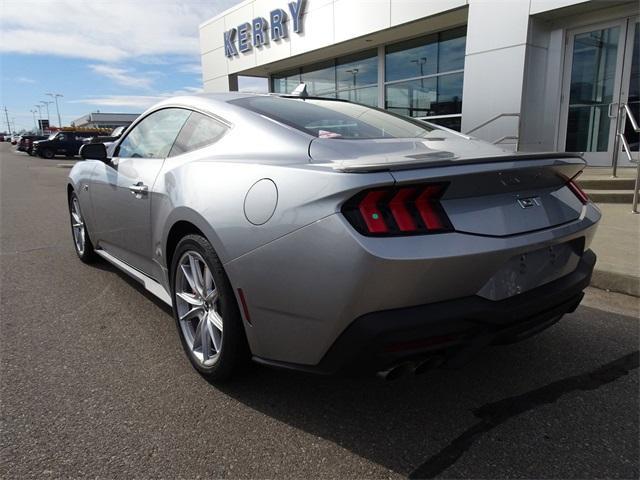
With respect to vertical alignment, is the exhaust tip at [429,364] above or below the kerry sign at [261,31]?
below

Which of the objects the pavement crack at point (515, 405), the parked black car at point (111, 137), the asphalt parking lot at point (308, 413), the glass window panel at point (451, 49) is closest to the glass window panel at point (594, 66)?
the glass window panel at point (451, 49)

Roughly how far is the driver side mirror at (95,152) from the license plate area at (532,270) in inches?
123

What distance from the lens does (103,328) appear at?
3.38 m

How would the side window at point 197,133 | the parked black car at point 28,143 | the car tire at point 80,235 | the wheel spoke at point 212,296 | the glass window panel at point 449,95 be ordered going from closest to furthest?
1. the wheel spoke at point 212,296
2. the side window at point 197,133
3. the car tire at point 80,235
4. the glass window panel at point 449,95
5. the parked black car at point 28,143

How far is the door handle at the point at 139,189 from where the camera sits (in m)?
3.04

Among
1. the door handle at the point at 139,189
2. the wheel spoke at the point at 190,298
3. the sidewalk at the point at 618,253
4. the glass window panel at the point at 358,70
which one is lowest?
the sidewalk at the point at 618,253

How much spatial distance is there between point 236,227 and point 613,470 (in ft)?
6.08

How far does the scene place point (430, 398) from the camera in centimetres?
245

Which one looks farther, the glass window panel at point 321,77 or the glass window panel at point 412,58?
the glass window panel at point 321,77

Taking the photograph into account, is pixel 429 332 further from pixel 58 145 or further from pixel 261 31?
pixel 58 145

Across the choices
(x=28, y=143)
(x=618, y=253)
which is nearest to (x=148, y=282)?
(x=618, y=253)

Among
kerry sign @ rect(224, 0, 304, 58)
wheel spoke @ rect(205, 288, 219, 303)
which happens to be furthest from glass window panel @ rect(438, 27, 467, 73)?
wheel spoke @ rect(205, 288, 219, 303)

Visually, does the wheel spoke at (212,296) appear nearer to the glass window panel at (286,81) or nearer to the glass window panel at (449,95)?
the glass window panel at (449,95)

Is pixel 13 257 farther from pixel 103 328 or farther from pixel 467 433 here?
pixel 467 433
